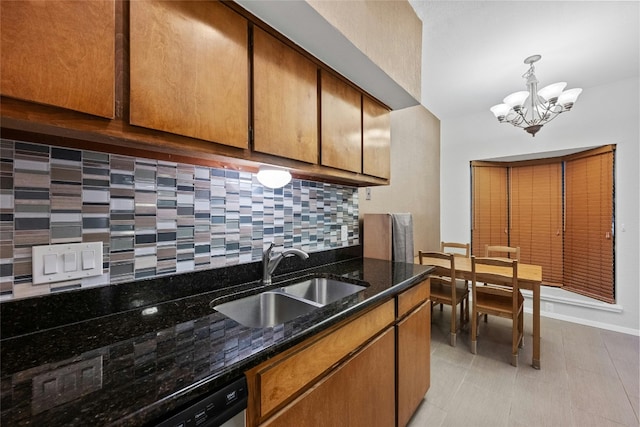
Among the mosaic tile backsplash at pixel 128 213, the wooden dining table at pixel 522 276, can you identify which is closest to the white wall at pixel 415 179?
the wooden dining table at pixel 522 276

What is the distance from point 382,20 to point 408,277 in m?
1.44

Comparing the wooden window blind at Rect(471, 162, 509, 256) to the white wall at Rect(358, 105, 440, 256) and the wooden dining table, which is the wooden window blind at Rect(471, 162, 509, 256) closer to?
the white wall at Rect(358, 105, 440, 256)

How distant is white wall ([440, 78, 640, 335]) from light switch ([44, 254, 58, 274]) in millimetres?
4479

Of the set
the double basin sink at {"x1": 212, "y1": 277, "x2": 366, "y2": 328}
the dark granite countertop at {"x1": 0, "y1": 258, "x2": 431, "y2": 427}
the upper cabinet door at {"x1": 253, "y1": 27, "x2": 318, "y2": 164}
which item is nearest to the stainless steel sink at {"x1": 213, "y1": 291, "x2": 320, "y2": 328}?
the double basin sink at {"x1": 212, "y1": 277, "x2": 366, "y2": 328}

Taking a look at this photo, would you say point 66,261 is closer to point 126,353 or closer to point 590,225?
point 126,353

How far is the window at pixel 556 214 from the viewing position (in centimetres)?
307

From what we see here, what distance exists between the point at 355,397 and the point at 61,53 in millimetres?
1493

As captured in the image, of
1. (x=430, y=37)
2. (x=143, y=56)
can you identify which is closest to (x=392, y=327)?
(x=143, y=56)

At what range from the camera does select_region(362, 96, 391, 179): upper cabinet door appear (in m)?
1.76

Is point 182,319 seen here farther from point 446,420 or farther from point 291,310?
point 446,420

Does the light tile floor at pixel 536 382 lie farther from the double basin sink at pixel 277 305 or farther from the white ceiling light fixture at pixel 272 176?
the white ceiling light fixture at pixel 272 176

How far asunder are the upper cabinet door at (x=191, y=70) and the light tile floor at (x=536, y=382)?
202cm

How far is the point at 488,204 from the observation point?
13.0 feet

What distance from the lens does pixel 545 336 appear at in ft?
9.18
